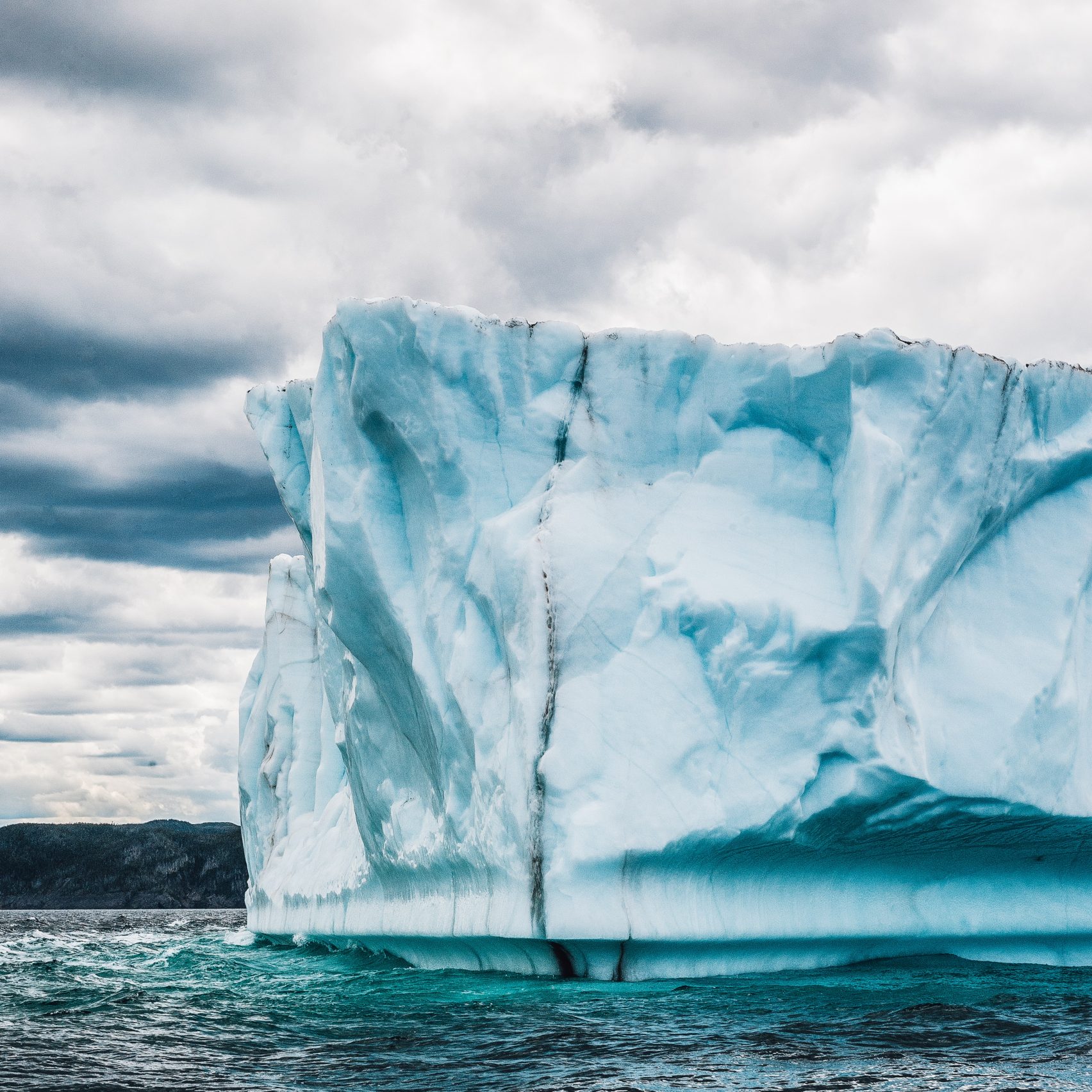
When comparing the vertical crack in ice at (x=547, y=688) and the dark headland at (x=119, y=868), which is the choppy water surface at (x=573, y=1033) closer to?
the vertical crack in ice at (x=547, y=688)

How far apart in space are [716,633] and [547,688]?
134cm

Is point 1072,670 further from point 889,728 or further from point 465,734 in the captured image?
point 465,734

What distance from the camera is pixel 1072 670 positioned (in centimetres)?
1012

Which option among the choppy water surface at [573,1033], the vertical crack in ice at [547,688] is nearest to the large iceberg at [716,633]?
the vertical crack in ice at [547,688]

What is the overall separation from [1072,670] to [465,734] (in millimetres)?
5026

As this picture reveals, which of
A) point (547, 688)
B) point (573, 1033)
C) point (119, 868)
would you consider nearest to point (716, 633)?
point (547, 688)

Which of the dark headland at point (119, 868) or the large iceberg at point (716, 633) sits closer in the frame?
the large iceberg at point (716, 633)

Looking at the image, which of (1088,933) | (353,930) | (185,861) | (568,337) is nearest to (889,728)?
(1088,933)

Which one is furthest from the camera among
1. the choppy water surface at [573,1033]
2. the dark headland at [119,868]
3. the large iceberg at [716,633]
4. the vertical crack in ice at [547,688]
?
the dark headland at [119,868]

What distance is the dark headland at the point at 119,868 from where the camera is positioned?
8088cm

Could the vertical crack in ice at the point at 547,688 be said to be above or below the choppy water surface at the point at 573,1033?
above

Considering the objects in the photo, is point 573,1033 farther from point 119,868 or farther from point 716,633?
point 119,868

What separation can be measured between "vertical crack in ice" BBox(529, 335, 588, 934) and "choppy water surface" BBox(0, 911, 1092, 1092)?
650 mm

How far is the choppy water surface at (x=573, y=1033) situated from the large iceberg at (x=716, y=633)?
1.77 ft
